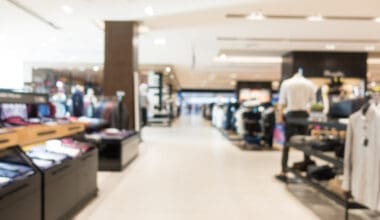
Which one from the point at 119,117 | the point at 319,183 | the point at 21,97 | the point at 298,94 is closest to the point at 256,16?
the point at 298,94

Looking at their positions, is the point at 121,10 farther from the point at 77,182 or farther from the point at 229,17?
the point at 77,182

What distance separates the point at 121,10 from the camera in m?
7.76

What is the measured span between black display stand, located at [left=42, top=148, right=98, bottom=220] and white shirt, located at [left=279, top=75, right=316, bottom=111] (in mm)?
3878

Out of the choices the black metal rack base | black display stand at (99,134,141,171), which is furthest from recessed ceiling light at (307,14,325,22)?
black display stand at (99,134,141,171)

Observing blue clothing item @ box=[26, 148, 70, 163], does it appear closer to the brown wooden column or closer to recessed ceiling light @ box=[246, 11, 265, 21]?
the brown wooden column

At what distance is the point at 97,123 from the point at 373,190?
533 centimetres

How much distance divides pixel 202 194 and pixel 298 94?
3018 mm

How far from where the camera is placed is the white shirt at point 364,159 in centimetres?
308

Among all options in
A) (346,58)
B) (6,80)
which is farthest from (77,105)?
(346,58)

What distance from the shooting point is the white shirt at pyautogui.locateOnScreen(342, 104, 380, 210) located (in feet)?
10.1

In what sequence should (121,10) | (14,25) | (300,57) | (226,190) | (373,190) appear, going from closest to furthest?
Answer: (373,190), (226,190), (121,10), (14,25), (300,57)

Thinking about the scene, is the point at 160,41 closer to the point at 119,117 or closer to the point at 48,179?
the point at 119,117

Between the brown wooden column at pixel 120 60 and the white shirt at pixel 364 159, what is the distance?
5909 mm

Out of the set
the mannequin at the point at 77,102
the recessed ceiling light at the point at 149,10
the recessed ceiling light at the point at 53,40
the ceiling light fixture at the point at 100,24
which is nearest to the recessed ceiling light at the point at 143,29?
the ceiling light fixture at the point at 100,24
